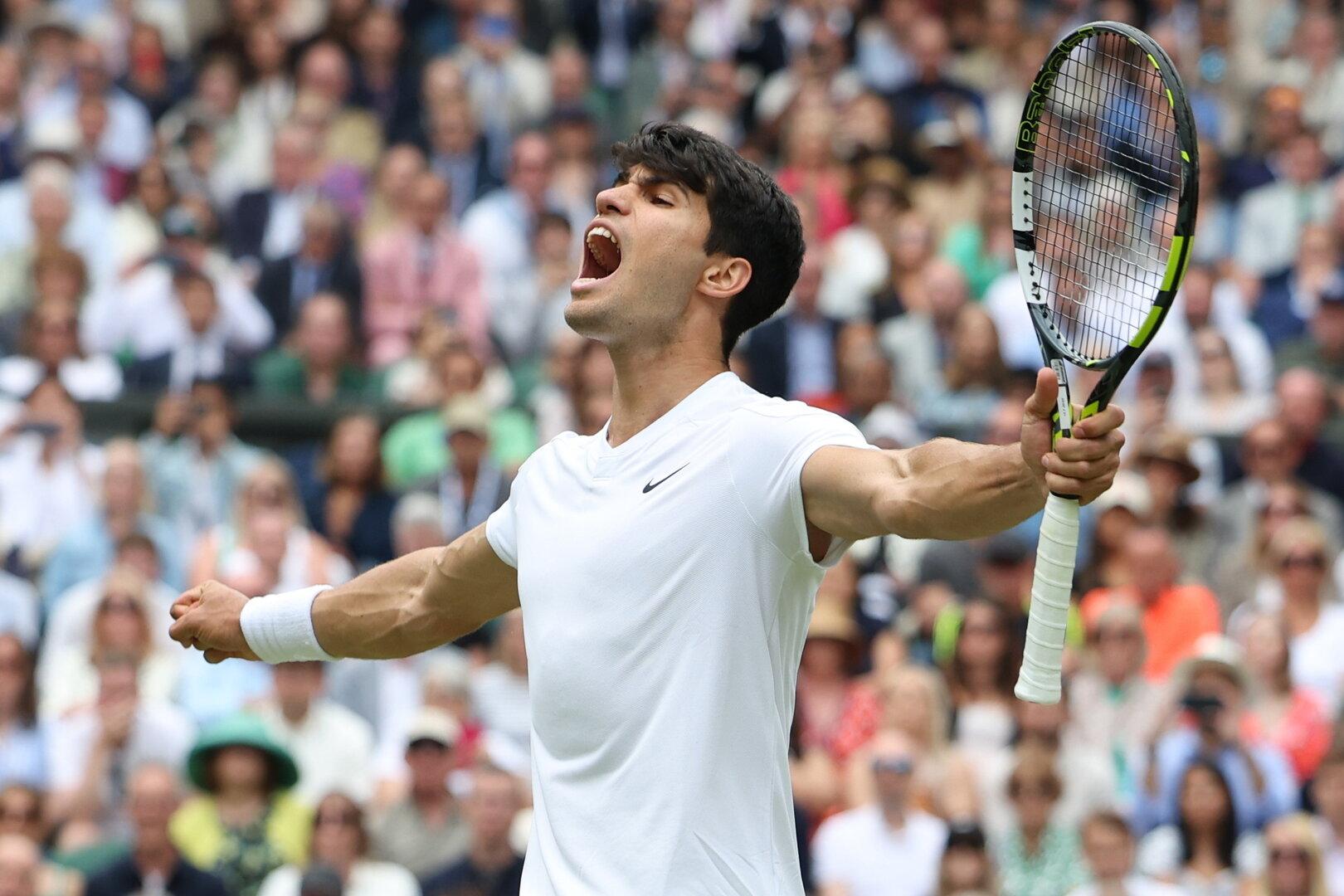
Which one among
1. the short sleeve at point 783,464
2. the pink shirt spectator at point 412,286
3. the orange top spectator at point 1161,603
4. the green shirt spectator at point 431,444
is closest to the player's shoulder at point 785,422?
the short sleeve at point 783,464

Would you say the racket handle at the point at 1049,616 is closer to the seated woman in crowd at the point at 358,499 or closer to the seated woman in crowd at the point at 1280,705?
the seated woman in crowd at the point at 1280,705

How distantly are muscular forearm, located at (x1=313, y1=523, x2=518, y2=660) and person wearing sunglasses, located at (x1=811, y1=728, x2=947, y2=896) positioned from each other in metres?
3.87

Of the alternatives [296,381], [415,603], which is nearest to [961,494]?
[415,603]

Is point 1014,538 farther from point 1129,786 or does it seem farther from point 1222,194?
point 1222,194

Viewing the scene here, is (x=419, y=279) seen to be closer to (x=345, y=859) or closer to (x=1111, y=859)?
(x=345, y=859)

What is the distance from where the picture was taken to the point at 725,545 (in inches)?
152

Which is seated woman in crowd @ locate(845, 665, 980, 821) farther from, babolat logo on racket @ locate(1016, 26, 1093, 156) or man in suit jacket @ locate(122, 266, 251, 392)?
babolat logo on racket @ locate(1016, 26, 1093, 156)

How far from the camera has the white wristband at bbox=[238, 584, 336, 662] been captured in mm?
4605

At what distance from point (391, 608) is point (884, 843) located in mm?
4030

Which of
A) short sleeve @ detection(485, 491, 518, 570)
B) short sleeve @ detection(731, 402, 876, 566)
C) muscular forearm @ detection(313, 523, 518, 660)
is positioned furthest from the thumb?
muscular forearm @ detection(313, 523, 518, 660)

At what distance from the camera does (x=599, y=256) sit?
168 inches

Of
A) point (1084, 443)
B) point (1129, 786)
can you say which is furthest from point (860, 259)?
point (1084, 443)

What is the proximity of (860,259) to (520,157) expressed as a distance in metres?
2.02

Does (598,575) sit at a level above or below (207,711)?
above
